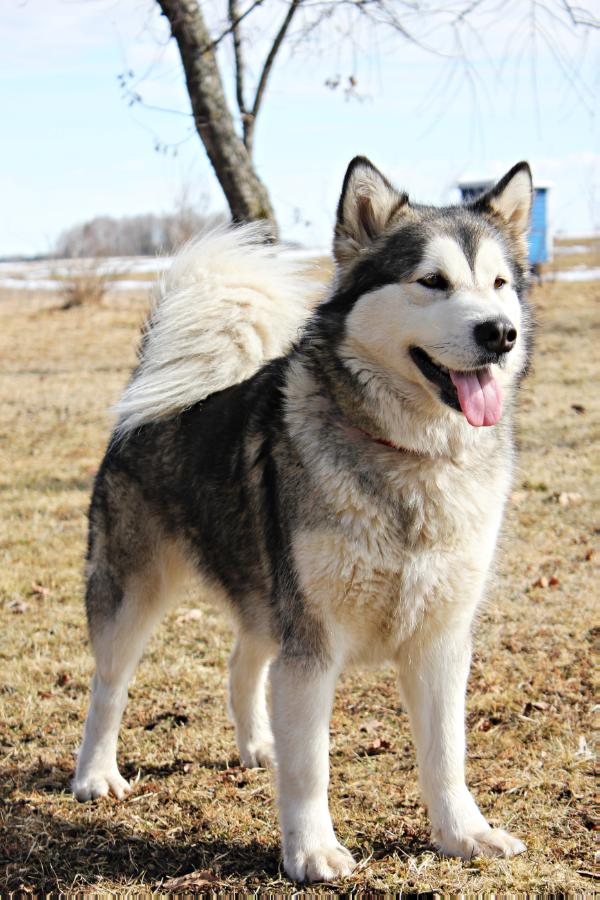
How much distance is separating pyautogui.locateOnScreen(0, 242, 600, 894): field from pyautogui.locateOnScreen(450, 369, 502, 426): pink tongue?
2.52 ft

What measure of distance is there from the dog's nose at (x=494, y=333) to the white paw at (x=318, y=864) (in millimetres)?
1496

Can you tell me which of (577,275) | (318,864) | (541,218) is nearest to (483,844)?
(318,864)

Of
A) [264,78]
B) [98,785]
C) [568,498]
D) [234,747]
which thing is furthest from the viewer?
[264,78]

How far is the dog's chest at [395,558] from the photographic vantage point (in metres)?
2.64

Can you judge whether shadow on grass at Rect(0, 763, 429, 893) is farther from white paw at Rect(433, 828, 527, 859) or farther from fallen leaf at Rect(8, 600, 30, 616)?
fallen leaf at Rect(8, 600, 30, 616)

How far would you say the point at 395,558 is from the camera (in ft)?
8.70

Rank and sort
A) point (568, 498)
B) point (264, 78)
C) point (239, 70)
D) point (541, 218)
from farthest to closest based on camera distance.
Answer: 1. point (541, 218)
2. point (239, 70)
3. point (264, 78)
4. point (568, 498)

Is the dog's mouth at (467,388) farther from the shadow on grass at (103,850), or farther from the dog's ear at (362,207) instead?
the shadow on grass at (103,850)

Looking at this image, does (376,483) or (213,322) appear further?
(213,322)

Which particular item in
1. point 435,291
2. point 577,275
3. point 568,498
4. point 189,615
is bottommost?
point 189,615

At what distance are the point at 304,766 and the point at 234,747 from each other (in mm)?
1112

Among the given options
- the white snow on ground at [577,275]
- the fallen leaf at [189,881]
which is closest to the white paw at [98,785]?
the fallen leaf at [189,881]

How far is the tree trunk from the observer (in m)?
5.96

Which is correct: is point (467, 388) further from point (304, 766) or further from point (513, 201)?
point (304, 766)
